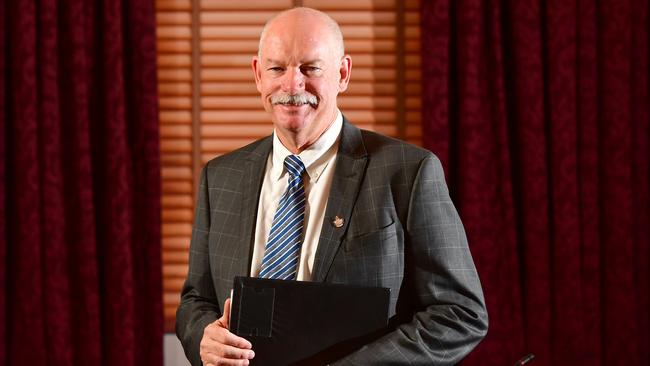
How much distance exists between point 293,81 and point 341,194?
0.25 meters

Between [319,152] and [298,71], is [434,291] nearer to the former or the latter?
[319,152]

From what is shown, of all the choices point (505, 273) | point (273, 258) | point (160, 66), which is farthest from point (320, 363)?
point (160, 66)

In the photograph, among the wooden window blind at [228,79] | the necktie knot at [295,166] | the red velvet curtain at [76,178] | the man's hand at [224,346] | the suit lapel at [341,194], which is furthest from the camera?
the wooden window blind at [228,79]

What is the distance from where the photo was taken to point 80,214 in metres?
3.29

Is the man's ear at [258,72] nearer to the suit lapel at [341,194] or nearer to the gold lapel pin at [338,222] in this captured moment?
the suit lapel at [341,194]

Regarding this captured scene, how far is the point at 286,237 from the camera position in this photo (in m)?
1.79

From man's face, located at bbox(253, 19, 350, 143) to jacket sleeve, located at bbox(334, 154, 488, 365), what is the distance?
0.26 m

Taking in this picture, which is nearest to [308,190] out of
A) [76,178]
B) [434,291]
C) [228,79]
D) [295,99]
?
[295,99]

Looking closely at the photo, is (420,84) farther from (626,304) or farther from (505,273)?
(626,304)

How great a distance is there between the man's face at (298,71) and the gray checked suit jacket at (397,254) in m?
0.13

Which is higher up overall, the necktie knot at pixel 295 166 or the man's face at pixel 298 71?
the man's face at pixel 298 71

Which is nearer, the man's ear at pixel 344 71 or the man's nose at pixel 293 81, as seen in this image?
the man's nose at pixel 293 81

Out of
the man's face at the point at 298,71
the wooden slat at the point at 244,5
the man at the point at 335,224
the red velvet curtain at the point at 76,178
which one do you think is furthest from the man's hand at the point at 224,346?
the wooden slat at the point at 244,5

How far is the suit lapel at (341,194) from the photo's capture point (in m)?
1.75
